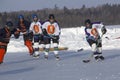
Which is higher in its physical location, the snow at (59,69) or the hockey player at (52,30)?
the hockey player at (52,30)

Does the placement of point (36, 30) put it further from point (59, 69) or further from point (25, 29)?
point (59, 69)

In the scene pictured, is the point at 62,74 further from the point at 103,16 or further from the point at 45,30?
the point at 103,16

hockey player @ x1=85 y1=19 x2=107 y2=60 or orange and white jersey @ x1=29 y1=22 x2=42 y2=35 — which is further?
orange and white jersey @ x1=29 y1=22 x2=42 y2=35

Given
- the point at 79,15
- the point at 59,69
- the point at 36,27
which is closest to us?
the point at 59,69

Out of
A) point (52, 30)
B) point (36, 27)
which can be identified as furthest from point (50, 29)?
point (36, 27)

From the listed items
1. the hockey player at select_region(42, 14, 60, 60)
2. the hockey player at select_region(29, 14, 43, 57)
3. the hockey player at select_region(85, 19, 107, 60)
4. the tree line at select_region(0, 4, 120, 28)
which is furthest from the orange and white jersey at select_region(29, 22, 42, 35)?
the tree line at select_region(0, 4, 120, 28)

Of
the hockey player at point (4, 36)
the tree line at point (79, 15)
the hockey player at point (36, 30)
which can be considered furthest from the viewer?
the tree line at point (79, 15)

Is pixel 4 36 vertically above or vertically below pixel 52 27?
below

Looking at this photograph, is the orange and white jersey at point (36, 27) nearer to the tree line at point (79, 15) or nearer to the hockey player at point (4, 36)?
the hockey player at point (4, 36)

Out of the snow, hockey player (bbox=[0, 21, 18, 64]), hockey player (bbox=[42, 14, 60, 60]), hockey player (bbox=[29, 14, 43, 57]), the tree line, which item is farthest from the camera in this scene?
the tree line

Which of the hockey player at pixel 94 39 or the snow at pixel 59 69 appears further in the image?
the hockey player at pixel 94 39

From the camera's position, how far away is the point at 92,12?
7206 cm

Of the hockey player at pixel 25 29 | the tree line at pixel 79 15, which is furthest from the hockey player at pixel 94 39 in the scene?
the tree line at pixel 79 15

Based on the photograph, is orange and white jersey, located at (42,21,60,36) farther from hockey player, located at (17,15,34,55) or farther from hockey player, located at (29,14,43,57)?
hockey player, located at (17,15,34,55)
